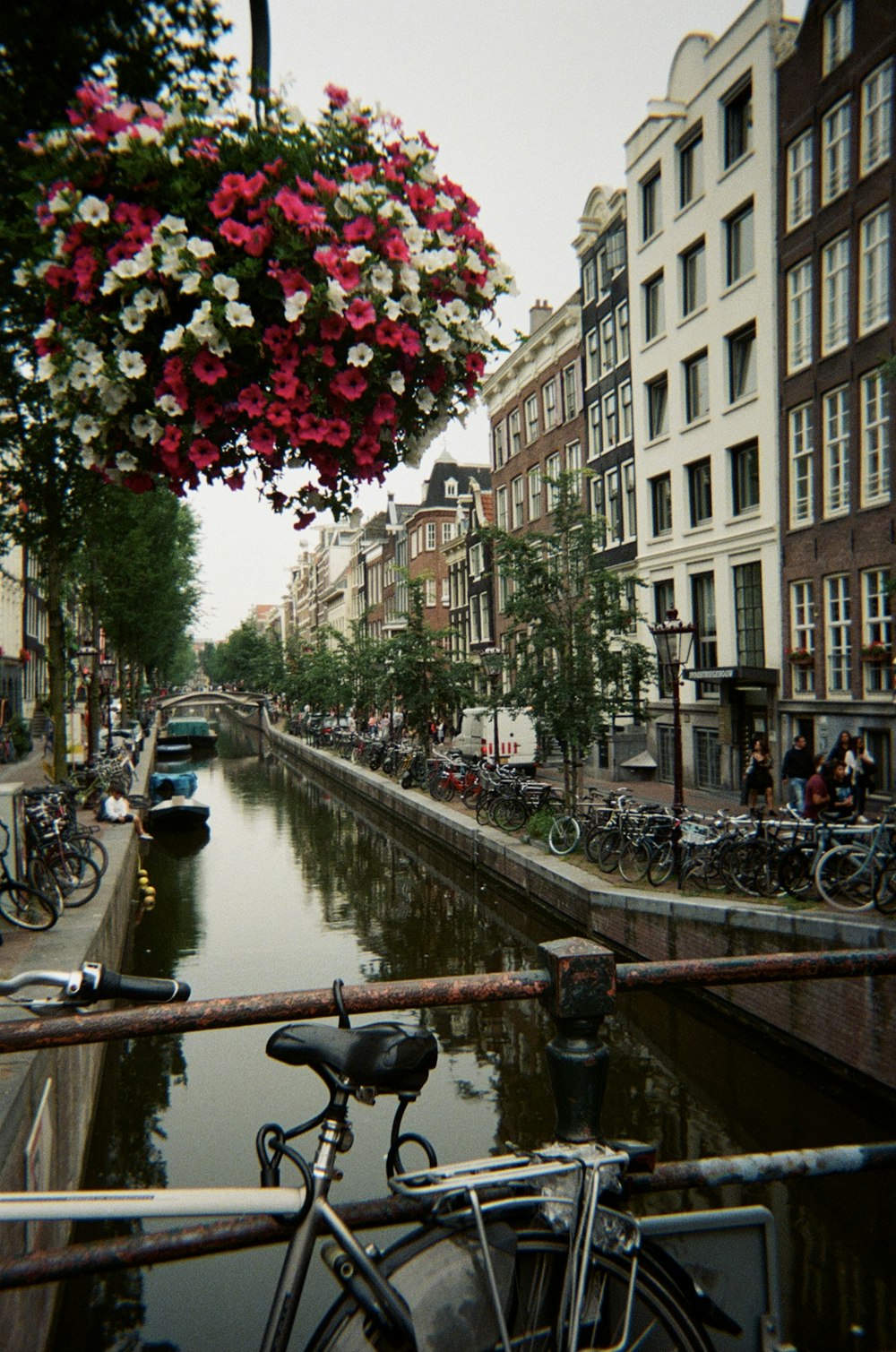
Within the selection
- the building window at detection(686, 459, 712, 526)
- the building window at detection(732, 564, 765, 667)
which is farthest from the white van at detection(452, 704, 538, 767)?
the building window at detection(686, 459, 712, 526)

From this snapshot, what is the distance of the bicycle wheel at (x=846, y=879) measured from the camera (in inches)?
445

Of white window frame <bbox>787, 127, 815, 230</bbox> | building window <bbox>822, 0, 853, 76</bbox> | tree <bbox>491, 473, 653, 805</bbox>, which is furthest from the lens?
white window frame <bbox>787, 127, 815, 230</bbox>

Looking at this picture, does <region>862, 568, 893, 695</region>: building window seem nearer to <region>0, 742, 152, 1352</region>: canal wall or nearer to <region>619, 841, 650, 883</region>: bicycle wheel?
<region>619, 841, 650, 883</region>: bicycle wheel

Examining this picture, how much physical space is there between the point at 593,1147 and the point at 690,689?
82.6ft

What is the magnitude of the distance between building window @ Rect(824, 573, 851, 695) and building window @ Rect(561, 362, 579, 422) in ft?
52.5

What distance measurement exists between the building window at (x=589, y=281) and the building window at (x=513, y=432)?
7890 millimetres

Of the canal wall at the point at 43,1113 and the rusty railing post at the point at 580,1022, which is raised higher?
the rusty railing post at the point at 580,1022

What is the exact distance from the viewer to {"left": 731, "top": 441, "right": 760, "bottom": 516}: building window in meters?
24.3

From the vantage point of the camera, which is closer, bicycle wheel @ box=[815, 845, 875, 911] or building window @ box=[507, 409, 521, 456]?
bicycle wheel @ box=[815, 845, 875, 911]

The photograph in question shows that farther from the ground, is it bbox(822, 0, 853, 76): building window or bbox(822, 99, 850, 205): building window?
bbox(822, 0, 853, 76): building window

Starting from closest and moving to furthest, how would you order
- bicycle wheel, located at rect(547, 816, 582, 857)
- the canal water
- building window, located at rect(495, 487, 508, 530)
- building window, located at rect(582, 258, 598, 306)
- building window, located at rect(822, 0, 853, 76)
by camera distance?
the canal water < bicycle wheel, located at rect(547, 816, 582, 857) < building window, located at rect(822, 0, 853, 76) < building window, located at rect(582, 258, 598, 306) < building window, located at rect(495, 487, 508, 530)

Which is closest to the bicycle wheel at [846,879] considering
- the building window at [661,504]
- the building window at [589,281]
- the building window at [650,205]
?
the building window at [661,504]

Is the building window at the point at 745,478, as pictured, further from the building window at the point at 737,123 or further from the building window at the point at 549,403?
the building window at the point at 549,403

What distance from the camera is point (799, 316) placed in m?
22.3
